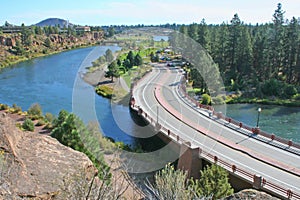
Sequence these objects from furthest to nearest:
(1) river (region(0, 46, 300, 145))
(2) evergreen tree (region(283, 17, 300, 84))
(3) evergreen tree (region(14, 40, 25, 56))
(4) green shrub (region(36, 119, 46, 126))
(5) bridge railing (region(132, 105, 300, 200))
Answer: (3) evergreen tree (region(14, 40, 25, 56)) < (2) evergreen tree (region(283, 17, 300, 84)) < (1) river (region(0, 46, 300, 145)) < (4) green shrub (region(36, 119, 46, 126)) < (5) bridge railing (region(132, 105, 300, 200))

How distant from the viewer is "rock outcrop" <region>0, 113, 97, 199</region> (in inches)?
281

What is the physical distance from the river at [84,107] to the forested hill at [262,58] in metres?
4.50

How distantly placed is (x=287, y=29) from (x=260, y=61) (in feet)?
17.3

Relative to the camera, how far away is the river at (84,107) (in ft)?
84.3

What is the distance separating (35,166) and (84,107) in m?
20.4

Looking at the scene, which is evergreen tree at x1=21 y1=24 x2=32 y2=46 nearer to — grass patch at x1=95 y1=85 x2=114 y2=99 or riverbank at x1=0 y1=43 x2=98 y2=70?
riverbank at x1=0 y1=43 x2=98 y2=70

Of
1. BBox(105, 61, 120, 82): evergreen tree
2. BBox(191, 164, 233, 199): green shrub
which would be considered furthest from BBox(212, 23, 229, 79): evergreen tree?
BBox(191, 164, 233, 199): green shrub

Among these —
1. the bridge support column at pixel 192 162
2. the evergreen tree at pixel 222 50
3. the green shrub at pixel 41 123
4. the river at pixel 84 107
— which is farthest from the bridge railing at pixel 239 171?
the evergreen tree at pixel 222 50

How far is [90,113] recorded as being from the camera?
27.5m

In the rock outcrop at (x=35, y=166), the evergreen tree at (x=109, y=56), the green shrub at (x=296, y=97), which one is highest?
the evergreen tree at (x=109, y=56)

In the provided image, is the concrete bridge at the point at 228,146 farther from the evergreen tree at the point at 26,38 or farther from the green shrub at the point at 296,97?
the evergreen tree at the point at 26,38

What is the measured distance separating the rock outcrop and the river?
12.6m

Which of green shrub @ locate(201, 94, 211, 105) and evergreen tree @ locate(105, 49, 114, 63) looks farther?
evergreen tree @ locate(105, 49, 114, 63)

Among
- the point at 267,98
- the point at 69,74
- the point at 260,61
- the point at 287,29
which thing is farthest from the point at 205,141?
the point at 69,74
